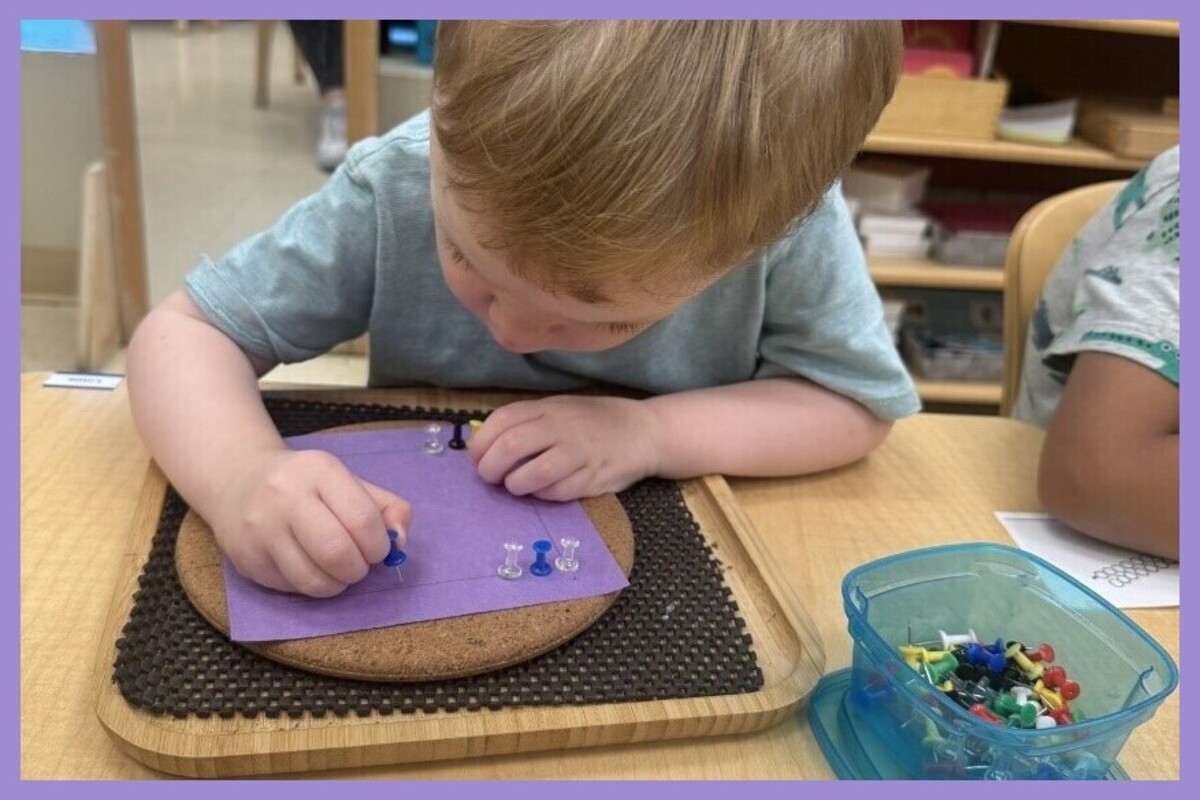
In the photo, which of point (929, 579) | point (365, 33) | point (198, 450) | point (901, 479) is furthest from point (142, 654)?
point (365, 33)

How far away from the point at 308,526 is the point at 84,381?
348mm

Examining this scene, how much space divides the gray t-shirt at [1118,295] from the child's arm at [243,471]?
0.52 metres

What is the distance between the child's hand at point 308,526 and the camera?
0.49 metres

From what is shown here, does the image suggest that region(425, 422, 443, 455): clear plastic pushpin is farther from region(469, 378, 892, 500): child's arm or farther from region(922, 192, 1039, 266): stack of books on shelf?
region(922, 192, 1039, 266): stack of books on shelf

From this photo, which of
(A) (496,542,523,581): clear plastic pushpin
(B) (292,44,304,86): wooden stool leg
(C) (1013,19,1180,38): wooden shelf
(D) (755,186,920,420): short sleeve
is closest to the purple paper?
(A) (496,542,523,581): clear plastic pushpin

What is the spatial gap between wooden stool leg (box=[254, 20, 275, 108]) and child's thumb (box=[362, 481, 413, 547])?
3.35 feet

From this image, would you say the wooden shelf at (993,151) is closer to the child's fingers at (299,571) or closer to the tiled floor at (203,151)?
the tiled floor at (203,151)

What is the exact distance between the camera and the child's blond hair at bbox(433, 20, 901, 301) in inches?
16.2

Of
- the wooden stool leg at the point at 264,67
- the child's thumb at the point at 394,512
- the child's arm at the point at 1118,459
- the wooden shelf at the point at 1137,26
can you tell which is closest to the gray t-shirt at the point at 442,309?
the child's arm at the point at 1118,459

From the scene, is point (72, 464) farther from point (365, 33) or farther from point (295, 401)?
point (365, 33)

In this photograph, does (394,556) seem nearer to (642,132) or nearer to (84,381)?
(642,132)

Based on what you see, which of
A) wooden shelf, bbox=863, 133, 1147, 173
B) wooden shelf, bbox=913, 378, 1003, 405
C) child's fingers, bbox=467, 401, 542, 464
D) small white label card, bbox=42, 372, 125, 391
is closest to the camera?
child's fingers, bbox=467, 401, 542, 464

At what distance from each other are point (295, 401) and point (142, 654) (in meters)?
0.28

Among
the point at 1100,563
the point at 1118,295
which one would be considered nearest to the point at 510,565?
the point at 1100,563
